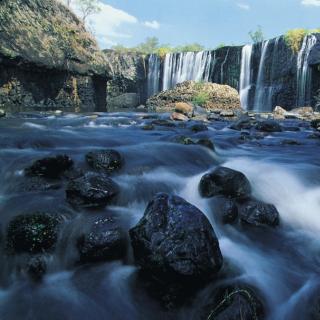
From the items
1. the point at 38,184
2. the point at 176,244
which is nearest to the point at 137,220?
the point at 176,244

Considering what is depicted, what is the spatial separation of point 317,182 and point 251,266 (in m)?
2.67

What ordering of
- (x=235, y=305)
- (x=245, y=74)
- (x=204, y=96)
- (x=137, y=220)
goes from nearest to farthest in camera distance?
(x=235, y=305) → (x=137, y=220) → (x=204, y=96) → (x=245, y=74)

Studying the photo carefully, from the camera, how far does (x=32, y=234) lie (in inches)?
143

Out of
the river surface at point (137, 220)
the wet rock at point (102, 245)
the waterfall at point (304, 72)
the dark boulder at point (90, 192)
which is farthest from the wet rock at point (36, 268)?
the waterfall at point (304, 72)

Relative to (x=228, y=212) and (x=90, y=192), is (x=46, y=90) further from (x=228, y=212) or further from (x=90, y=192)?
(x=228, y=212)

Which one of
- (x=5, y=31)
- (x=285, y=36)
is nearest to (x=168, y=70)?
(x=285, y=36)

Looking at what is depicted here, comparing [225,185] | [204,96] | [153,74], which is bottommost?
[225,185]

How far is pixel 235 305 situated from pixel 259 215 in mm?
1806

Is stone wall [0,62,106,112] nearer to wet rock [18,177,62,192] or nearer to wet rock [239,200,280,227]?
wet rock [18,177,62,192]

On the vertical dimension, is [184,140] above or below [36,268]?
above

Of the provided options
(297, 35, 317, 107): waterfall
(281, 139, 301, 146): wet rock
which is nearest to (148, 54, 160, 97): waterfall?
(297, 35, 317, 107): waterfall

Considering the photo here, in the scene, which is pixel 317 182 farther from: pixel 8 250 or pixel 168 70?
pixel 168 70

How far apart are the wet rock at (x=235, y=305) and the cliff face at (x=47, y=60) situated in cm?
1556

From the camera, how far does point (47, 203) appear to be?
4406mm
